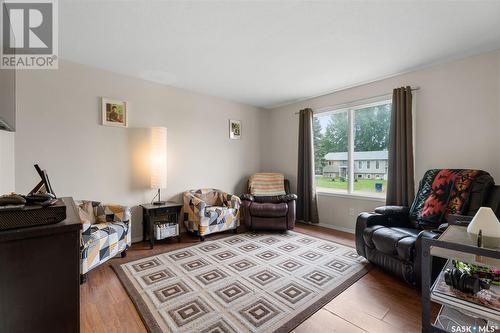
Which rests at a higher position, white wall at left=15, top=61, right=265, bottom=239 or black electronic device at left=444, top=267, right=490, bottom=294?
white wall at left=15, top=61, right=265, bottom=239

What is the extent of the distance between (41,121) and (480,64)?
5146 mm

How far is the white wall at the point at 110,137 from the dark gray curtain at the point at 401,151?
9.05 ft

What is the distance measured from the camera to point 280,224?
3713 mm

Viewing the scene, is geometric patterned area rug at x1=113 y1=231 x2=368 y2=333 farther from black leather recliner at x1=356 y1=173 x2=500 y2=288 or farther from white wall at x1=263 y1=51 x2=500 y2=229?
white wall at x1=263 y1=51 x2=500 y2=229

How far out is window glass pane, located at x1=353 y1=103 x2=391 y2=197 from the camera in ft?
11.6

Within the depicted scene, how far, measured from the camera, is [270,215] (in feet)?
12.2

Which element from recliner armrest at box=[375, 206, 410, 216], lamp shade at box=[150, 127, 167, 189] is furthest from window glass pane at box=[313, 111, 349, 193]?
lamp shade at box=[150, 127, 167, 189]

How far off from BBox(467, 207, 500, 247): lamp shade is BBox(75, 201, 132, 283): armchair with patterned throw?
3020 millimetres

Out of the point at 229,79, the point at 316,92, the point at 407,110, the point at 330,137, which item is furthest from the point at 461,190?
the point at 229,79

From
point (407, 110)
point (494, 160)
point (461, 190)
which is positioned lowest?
point (461, 190)

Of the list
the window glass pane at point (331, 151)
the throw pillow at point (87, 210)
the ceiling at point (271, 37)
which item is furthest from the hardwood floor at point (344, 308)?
the ceiling at point (271, 37)

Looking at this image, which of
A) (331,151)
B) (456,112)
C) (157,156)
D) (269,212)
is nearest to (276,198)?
(269,212)

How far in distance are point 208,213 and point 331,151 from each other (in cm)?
250

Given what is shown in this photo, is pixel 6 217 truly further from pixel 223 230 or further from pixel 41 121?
pixel 223 230
